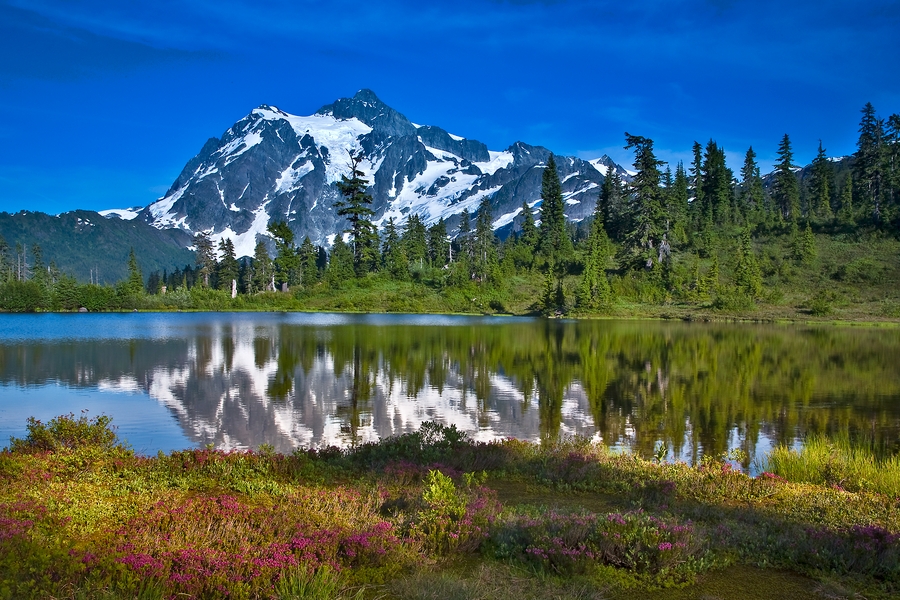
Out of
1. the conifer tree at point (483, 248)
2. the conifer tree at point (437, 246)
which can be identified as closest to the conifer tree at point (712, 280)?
the conifer tree at point (483, 248)

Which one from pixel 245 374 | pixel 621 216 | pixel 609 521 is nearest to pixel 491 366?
pixel 245 374

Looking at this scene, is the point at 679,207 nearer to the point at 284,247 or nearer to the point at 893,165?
the point at 893,165

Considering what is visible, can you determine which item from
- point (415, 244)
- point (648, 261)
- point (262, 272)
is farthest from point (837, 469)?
point (262, 272)

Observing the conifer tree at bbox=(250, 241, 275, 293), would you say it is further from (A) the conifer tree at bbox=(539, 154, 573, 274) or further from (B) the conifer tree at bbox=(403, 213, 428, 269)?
(A) the conifer tree at bbox=(539, 154, 573, 274)

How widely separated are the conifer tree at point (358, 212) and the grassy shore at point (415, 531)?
67.9 meters

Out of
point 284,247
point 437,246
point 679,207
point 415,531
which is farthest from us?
point 437,246

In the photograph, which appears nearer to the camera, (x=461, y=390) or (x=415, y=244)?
(x=461, y=390)

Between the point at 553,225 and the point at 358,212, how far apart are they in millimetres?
40239

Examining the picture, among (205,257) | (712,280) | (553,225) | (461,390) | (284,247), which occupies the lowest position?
(461,390)

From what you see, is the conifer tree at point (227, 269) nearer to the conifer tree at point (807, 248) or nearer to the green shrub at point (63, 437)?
the conifer tree at point (807, 248)

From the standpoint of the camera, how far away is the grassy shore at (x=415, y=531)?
605 cm

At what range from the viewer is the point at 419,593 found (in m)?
5.97

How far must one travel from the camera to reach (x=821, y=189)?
372 feet

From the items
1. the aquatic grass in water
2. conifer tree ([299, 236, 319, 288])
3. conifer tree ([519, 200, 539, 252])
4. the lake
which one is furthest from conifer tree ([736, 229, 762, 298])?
conifer tree ([299, 236, 319, 288])
